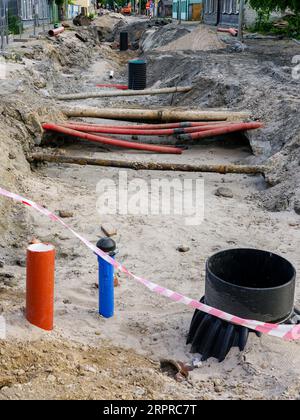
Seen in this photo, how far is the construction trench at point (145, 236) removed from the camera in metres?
3.70

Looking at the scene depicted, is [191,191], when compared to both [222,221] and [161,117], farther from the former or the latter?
[161,117]

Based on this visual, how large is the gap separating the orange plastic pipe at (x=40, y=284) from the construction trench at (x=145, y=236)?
10 centimetres

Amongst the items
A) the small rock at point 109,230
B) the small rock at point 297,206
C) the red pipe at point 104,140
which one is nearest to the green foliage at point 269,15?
the red pipe at point 104,140

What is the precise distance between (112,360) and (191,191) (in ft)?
15.5

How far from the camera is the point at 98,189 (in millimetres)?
8328

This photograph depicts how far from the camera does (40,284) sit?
4000mm

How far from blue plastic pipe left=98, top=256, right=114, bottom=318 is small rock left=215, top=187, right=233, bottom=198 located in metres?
3.90

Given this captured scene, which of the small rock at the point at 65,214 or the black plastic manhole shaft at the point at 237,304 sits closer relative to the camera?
the black plastic manhole shaft at the point at 237,304

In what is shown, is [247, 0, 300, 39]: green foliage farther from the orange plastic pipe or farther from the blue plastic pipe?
the orange plastic pipe

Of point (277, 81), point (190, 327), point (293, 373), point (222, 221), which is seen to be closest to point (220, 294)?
point (190, 327)

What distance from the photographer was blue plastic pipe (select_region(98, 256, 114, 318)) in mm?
4477

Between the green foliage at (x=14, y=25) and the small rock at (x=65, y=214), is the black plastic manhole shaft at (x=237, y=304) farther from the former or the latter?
the green foliage at (x=14, y=25)

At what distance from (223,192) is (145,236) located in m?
2.05

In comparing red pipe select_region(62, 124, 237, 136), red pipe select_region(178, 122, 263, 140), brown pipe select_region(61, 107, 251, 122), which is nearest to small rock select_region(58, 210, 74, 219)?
red pipe select_region(62, 124, 237, 136)
